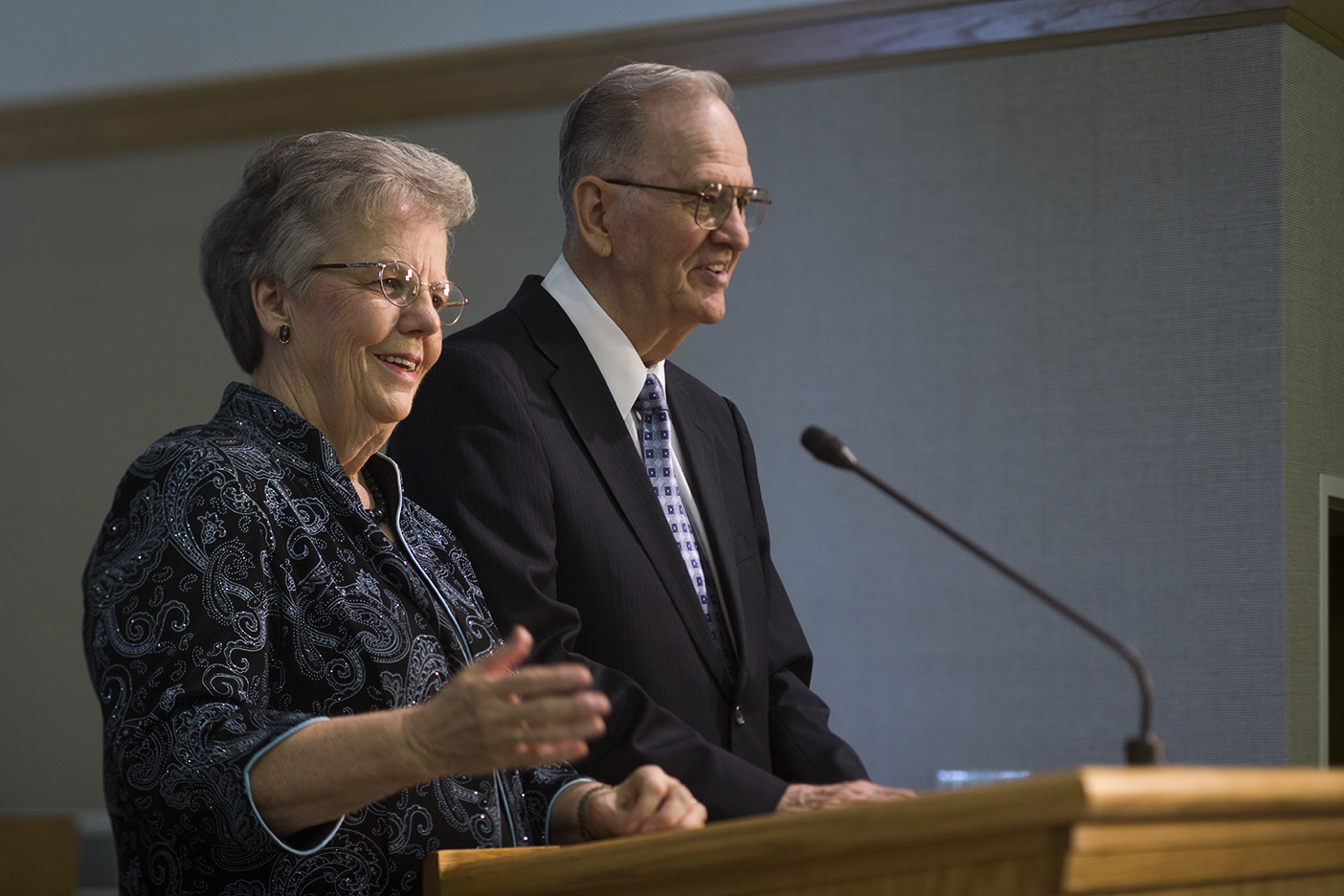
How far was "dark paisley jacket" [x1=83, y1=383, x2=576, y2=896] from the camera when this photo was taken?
1.37m

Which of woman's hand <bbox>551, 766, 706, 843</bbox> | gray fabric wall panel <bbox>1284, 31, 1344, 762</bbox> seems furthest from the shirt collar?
gray fabric wall panel <bbox>1284, 31, 1344, 762</bbox>

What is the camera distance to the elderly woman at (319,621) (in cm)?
131

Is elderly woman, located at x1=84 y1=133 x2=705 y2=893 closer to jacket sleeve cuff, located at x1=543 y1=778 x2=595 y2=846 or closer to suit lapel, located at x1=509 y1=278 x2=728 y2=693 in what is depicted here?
jacket sleeve cuff, located at x1=543 y1=778 x2=595 y2=846

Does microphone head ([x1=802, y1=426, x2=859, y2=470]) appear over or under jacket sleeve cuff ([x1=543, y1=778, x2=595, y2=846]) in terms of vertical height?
over

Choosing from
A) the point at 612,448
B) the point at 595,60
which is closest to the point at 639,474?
the point at 612,448

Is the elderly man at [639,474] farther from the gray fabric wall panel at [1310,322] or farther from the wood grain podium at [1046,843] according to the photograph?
the gray fabric wall panel at [1310,322]

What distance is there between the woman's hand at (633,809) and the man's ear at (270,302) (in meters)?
0.66

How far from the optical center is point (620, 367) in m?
2.22

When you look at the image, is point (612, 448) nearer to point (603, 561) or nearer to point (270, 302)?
point (603, 561)

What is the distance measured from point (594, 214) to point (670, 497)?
49 centimetres

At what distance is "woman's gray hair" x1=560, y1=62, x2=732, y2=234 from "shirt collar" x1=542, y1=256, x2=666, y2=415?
4.9 inches

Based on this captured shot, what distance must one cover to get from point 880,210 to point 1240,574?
119cm

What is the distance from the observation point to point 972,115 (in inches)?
136

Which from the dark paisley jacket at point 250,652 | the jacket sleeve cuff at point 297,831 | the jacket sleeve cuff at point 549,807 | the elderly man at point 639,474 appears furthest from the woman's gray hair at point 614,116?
the jacket sleeve cuff at point 297,831
